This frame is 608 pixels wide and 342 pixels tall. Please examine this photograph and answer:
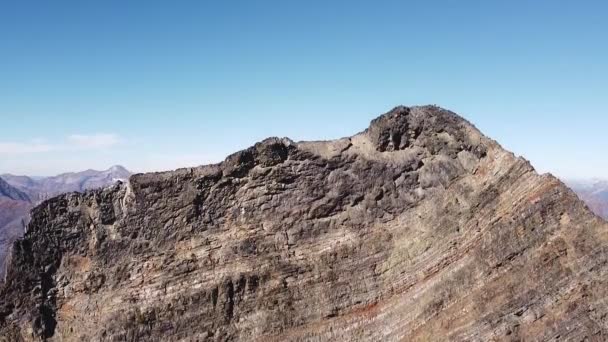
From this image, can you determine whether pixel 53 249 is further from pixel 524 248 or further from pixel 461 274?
pixel 524 248

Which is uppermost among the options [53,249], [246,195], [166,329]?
[246,195]

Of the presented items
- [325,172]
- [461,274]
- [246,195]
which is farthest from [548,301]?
[246,195]

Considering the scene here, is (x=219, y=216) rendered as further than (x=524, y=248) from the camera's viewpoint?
Yes

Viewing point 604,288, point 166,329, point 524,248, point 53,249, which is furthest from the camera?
point 53,249

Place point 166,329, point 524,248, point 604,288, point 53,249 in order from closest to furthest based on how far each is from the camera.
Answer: point 604,288, point 524,248, point 166,329, point 53,249

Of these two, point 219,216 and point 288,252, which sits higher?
point 219,216

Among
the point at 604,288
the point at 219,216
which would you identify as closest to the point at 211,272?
the point at 219,216
